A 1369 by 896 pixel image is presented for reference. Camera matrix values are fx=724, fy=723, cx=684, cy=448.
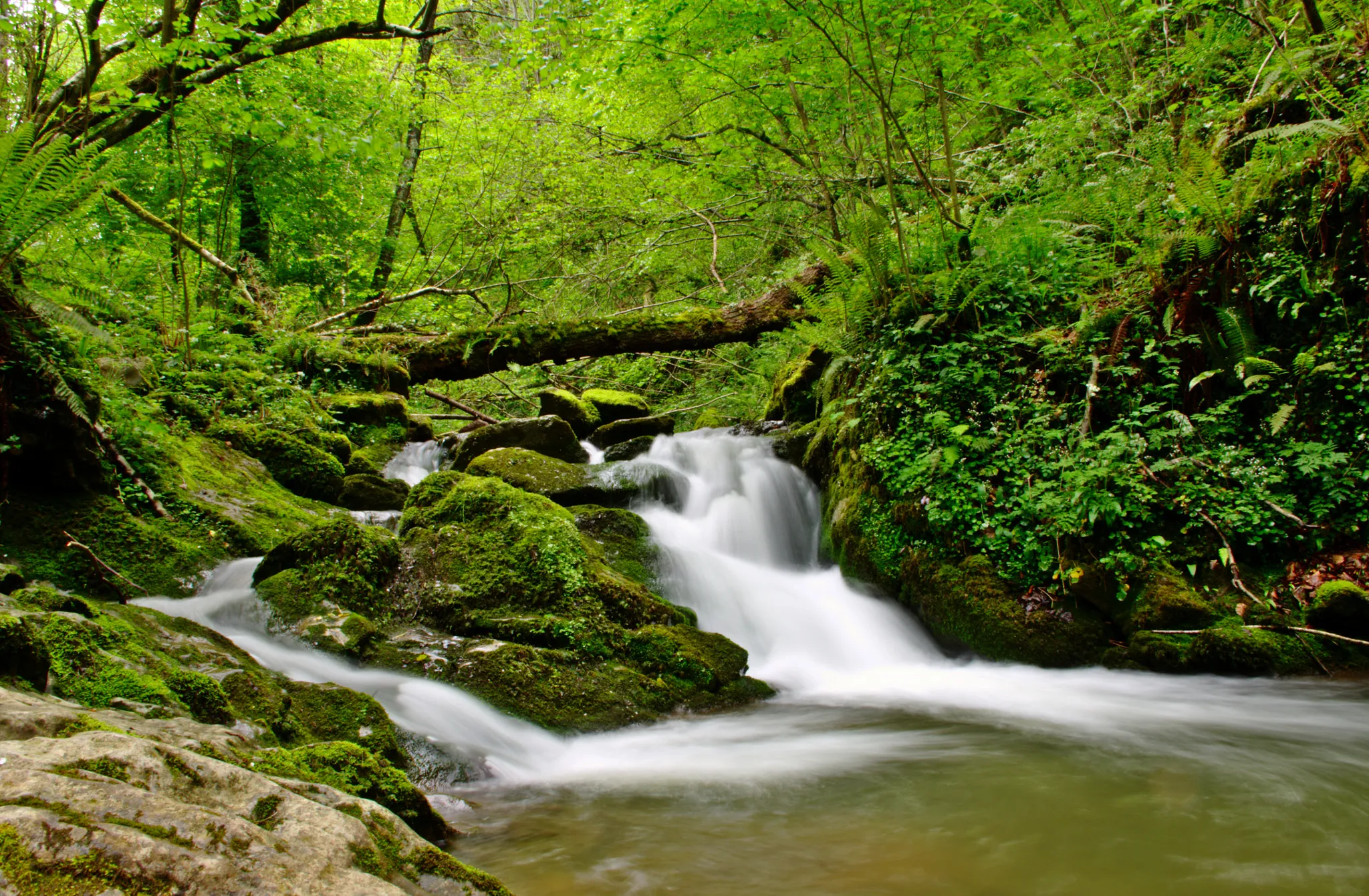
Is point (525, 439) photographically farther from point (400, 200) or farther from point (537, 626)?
point (400, 200)

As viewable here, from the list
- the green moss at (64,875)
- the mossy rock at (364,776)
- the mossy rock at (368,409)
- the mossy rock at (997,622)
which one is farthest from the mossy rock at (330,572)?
the mossy rock at (368,409)

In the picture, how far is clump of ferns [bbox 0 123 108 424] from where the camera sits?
4355 mm

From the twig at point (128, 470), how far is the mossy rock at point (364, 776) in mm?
3867

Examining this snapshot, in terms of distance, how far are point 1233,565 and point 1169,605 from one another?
1.56ft

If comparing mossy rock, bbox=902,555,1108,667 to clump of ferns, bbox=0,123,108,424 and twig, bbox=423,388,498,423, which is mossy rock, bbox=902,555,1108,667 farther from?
twig, bbox=423,388,498,423

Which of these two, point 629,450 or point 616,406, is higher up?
point 616,406

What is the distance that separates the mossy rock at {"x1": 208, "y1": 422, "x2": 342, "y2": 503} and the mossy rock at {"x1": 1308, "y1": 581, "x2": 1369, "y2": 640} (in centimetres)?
827

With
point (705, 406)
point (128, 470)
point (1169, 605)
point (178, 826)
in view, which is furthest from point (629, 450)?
point (178, 826)

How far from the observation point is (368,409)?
10.0m

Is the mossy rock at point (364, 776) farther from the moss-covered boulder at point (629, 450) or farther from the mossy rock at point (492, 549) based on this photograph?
the moss-covered boulder at point (629, 450)

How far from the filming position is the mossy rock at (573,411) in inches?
444

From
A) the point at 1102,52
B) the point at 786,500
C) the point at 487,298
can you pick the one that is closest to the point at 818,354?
the point at 786,500

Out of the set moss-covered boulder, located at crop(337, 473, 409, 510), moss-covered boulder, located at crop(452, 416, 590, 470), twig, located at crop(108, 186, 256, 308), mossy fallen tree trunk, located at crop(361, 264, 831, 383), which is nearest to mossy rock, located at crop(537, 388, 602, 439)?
mossy fallen tree trunk, located at crop(361, 264, 831, 383)

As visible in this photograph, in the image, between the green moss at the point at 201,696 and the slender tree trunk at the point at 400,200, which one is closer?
the green moss at the point at 201,696
